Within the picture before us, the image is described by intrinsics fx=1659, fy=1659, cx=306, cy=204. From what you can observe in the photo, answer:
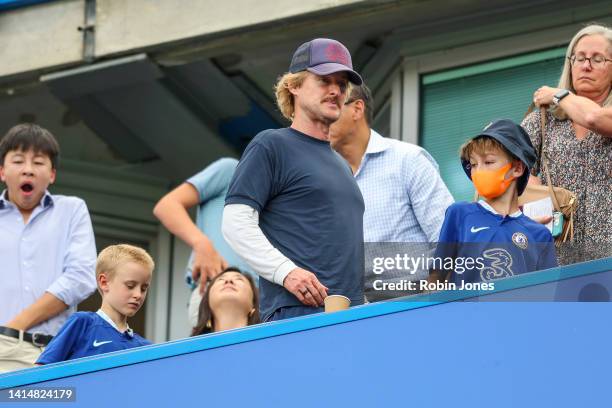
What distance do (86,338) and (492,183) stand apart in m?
1.74

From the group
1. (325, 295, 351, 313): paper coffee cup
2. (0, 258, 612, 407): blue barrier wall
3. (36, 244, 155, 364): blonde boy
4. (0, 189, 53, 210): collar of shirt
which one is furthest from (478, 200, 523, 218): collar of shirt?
(0, 189, 53, 210): collar of shirt

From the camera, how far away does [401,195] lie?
736 centimetres

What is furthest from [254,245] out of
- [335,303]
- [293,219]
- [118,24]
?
[118,24]

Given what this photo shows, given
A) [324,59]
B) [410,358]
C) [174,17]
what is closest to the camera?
[410,358]

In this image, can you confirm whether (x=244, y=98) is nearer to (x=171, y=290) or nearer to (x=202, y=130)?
(x=202, y=130)

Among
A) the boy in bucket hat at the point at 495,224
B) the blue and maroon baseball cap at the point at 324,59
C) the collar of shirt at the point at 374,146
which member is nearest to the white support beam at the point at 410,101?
the collar of shirt at the point at 374,146

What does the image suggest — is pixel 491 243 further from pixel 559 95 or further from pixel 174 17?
pixel 174 17

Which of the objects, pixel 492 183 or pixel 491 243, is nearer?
pixel 491 243

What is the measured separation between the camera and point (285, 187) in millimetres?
6230

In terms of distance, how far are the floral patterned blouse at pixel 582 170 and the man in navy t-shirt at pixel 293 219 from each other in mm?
911

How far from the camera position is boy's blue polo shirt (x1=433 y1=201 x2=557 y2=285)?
230 inches

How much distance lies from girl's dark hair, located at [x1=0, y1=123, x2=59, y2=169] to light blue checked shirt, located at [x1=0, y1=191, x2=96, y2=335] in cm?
21

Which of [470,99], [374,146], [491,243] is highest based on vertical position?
[470,99]

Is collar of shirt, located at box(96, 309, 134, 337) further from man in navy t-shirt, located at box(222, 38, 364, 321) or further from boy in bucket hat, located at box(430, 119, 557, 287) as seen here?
boy in bucket hat, located at box(430, 119, 557, 287)
